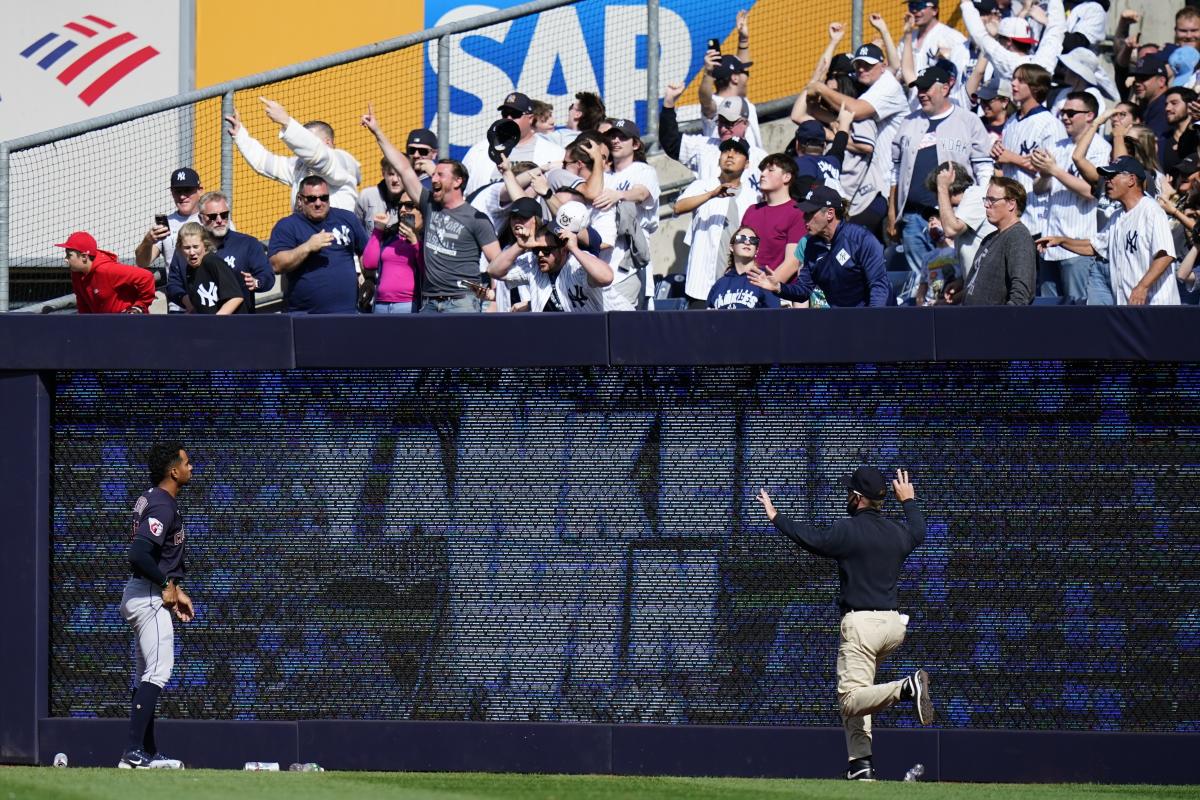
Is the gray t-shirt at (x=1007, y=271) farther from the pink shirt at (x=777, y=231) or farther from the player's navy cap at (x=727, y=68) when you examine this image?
the player's navy cap at (x=727, y=68)

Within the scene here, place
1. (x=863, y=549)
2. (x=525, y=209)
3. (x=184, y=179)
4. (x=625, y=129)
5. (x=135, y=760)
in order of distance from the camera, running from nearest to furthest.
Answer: (x=863, y=549)
(x=135, y=760)
(x=525, y=209)
(x=184, y=179)
(x=625, y=129)

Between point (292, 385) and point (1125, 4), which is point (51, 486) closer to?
point (292, 385)

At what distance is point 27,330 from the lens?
912 centimetres

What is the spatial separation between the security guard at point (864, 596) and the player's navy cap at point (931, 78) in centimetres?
504

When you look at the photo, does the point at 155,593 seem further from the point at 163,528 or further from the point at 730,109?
the point at 730,109

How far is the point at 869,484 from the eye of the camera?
329 inches

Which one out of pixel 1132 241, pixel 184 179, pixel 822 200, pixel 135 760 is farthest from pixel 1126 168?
pixel 135 760

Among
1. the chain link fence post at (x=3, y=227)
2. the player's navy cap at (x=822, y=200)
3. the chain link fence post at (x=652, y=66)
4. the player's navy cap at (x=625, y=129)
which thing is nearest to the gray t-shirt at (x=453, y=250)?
the player's navy cap at (x=625, y=129)

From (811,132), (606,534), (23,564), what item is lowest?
(23,564)

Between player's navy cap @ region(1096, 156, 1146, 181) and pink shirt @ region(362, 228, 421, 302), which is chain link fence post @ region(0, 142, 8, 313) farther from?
player's navy cap @ region(1096, 156, 1146, 181)

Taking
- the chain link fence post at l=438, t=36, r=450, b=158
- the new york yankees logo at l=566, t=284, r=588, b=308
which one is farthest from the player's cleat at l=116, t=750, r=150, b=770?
the chain link fence post at l=438, t=36, r=450, b=158

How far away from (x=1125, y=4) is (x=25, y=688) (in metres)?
11.7

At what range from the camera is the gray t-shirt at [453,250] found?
1105 cm

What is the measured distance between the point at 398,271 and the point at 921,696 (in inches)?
183
